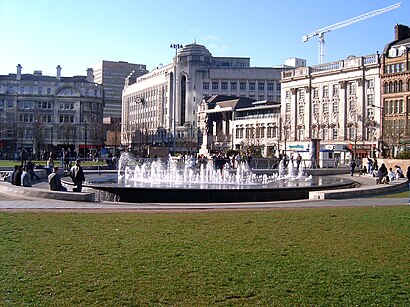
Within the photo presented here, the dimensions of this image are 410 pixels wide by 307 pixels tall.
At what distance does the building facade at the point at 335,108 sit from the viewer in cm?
8112

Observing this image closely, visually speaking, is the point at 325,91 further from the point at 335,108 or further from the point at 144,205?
the point at 144,205

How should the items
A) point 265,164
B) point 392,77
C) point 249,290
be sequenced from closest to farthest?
point 249,290 < point 265,164 < point 392,77

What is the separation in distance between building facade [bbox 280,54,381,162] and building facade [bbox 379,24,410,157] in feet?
7.27

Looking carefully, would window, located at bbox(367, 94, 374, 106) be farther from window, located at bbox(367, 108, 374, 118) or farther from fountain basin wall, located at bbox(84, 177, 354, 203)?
fountain basin wall, located at bbox(84, 177, 354, 203)

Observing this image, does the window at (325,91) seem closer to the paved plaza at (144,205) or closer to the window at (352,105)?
the window at (352,105)

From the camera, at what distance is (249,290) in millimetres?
8164

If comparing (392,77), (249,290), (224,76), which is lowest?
(249,290)

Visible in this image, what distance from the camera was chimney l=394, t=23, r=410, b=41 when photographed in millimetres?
80875

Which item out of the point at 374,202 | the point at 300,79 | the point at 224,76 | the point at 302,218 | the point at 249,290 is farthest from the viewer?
the point at 224,76

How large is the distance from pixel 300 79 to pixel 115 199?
257 ft

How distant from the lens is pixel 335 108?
88.4 m

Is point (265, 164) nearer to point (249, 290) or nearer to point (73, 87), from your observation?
point (249, 290)

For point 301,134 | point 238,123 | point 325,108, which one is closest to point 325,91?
point 325,108

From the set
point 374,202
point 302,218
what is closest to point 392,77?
point 374,202
